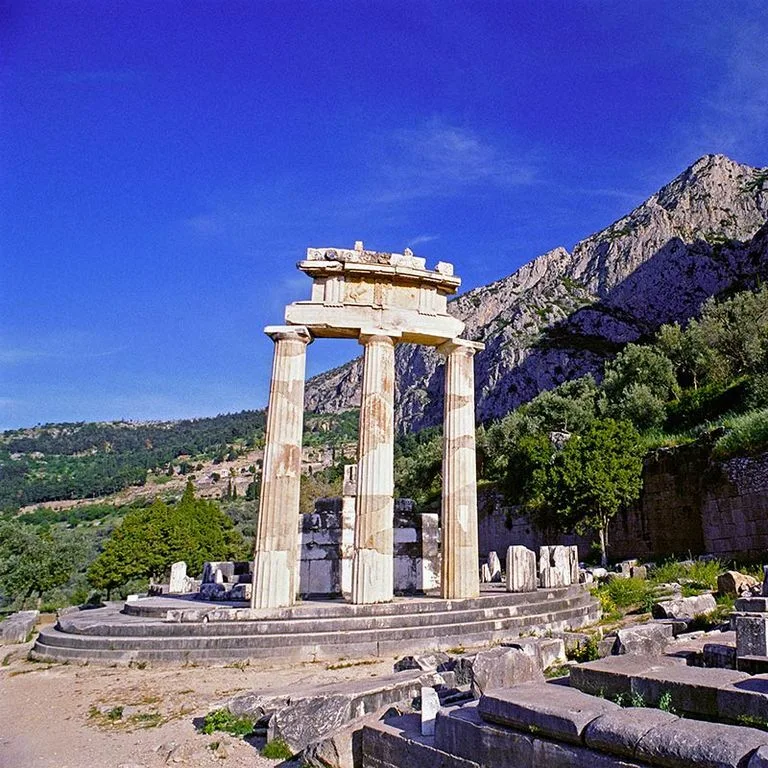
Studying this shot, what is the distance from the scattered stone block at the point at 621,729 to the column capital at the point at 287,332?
12796 millimetres

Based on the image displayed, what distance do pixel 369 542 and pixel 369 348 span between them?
5130 millimetres

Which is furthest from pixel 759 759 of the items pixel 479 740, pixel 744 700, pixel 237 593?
pixel 237 593

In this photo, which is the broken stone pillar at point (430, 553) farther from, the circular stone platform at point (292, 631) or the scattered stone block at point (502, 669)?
the scattered stone block at point (502, 669)

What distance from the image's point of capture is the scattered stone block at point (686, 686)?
16.4 feet

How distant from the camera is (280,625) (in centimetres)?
1259

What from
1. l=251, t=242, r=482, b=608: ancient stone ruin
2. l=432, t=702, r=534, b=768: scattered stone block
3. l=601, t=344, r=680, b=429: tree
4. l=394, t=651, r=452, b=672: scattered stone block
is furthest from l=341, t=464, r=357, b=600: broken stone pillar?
l=601, t=344, r=680, b=429: tree

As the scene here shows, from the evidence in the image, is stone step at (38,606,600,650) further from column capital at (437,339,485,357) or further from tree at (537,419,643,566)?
tree at (537,419,643,566)

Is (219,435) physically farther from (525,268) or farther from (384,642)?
(384,642)

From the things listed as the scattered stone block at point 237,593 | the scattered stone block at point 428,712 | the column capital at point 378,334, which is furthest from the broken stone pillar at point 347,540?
the scattered stone block at point 428,712

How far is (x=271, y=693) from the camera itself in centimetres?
840

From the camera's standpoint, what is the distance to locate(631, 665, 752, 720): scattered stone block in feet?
16.4

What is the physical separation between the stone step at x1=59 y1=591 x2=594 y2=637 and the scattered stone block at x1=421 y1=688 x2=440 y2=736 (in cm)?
718

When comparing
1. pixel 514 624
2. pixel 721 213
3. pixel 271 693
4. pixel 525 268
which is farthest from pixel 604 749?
pixel 525 268

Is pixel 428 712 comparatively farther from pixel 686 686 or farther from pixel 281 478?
pixel 281 478
